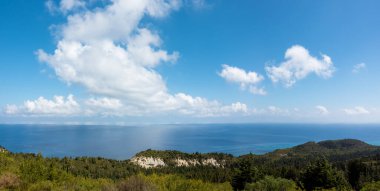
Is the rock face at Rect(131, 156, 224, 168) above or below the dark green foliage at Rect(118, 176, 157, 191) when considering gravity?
below

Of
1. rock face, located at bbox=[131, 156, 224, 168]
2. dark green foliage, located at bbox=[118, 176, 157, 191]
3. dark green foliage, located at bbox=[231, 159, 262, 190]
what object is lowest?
rock face, located at bbox=[131, 156, 224, 168]

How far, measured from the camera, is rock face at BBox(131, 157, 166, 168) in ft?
→ 481

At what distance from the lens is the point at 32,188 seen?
1895 cm

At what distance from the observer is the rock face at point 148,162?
146625 millimetres

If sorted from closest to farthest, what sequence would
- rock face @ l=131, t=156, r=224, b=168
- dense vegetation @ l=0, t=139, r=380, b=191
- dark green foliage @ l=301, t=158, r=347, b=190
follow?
dense vegetation @ l=0, t=139, r=380, b=191 < dark green foliage @ l=301, t=158, r=347, b=190 < rock face @ l=131, t=156, r=224, b=168

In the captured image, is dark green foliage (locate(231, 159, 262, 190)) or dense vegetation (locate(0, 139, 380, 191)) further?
dark green foliage (locate(231, 159, 262, 190))

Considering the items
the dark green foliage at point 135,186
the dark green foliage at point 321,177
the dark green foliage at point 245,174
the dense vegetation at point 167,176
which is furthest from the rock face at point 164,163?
the dark green foliage at point 135,186

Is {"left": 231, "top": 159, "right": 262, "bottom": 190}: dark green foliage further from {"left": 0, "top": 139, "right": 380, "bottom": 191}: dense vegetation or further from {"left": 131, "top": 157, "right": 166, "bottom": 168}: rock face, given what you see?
{"left": 131, "top": 157, "right": 166, "bottom": 168}: rock face

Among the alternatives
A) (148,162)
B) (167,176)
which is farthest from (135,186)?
(148,162)

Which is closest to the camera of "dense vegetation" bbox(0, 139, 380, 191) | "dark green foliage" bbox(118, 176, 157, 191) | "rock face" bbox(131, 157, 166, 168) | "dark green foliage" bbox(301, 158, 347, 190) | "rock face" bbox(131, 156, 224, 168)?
"dark green foliage" bbox(118, 176, 157, 191)

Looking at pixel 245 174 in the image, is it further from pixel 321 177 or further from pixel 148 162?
pixel 148 162

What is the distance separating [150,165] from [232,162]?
47876 mm

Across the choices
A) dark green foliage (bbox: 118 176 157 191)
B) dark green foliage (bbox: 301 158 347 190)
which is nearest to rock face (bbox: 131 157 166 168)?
dark green foliage (bbox: 301 158 347 190)

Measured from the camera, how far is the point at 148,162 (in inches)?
5989
